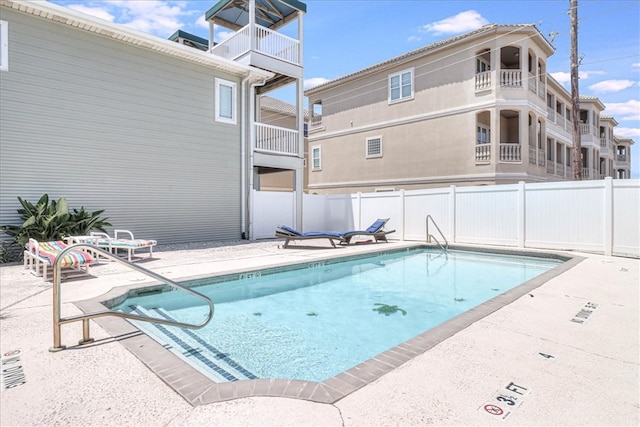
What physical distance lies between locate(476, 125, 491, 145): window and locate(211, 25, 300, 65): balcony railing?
9554 mm

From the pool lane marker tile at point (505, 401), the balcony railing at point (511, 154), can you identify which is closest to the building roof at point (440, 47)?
the balcony railing at point (511, 154)

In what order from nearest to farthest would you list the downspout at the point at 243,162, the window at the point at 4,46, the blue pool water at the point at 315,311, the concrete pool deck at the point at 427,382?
the concrete pool deck at the point at 427,382, the blue pool water at the point at 315,311, the window at the point at 4,46, the downspout at the point at 243,162

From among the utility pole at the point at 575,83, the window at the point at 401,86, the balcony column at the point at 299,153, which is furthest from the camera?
the window at the point at 401,86

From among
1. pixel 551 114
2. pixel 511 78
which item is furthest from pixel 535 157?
Answer: pixel 551 114

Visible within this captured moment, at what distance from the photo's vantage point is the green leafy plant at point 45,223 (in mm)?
8797

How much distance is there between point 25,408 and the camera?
241 cm

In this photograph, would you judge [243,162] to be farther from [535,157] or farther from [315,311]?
[535,157]

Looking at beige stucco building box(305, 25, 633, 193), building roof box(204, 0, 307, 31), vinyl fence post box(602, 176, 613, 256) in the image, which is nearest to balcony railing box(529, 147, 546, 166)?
beige stucco building box(305, 25, 633, 193)

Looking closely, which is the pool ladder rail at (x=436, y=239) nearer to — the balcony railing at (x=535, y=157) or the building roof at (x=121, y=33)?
the balcony railing at (x=535, y=157)

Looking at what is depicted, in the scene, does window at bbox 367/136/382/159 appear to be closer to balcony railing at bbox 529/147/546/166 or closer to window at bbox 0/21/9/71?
balcony railing at bbox 529/147/546/166

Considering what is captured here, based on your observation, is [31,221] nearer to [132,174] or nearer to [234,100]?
[132,174]

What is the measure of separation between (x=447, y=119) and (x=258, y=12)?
33.1ft

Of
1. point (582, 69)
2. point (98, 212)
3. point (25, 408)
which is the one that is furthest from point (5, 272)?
point (582, 69)

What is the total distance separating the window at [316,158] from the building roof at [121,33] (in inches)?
427
